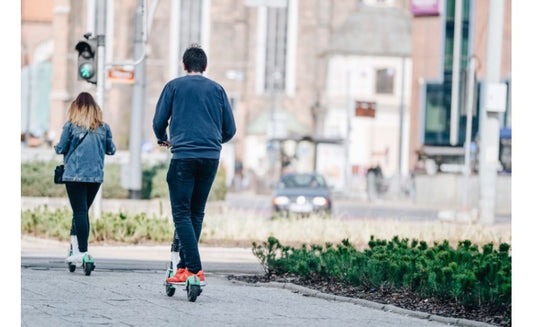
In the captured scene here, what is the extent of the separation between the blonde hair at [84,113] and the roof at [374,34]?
75.6 m

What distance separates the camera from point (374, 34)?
90000mm

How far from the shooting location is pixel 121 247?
64.0 feet

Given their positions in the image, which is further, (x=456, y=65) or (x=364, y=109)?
(x=456, y=65)

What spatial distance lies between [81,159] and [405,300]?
386cm

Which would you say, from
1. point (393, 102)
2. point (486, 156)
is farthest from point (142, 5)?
point (393, 102)

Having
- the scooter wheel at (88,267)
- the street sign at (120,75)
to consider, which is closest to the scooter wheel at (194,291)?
the scooter wheel at (88,267)

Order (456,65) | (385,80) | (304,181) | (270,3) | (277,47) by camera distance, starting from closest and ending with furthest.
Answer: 1. (270,3)
2. (304,181)
3. (456,65)
4. (385,80)
5. (277,47)

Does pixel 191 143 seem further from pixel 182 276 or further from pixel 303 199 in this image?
pixel 303 199

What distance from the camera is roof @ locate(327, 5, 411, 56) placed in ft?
292

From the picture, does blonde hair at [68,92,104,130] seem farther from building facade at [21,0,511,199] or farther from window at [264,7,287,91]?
window at [264,7,287,91]

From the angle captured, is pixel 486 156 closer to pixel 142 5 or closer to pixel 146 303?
pixel 142 5

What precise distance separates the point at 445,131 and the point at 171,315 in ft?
216

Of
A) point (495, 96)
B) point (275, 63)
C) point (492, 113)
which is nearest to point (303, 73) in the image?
point (275, 63)

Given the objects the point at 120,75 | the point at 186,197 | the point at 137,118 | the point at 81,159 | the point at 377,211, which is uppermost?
the point at 120,75
